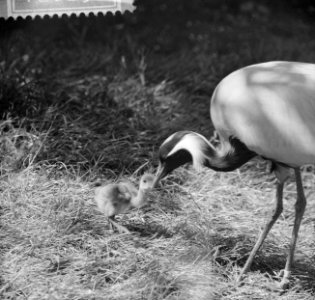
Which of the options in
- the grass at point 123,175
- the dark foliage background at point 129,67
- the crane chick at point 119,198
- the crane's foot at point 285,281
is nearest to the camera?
the grass at point 123,175

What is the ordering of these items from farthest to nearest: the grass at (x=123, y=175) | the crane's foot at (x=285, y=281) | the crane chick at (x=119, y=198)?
the crane chick at (x=119, y=198), the crane's foot at (x=285, y=281), the grass at (x=123, y=175)

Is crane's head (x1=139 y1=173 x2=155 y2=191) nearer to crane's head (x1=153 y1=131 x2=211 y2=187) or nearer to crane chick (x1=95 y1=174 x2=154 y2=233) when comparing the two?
crane chick (x1=95 y1=174 x2=154 y2=233)

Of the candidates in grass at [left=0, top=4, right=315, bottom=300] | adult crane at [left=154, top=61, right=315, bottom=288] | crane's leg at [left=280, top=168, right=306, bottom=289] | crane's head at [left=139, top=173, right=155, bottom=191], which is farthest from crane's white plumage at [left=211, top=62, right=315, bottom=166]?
grass at [left=0, top=4, right=315, bottom=300]

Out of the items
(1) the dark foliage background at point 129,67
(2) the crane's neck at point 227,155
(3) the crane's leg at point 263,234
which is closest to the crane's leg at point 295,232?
(3) the crane's leg at point 263,234

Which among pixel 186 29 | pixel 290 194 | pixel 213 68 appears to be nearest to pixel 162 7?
pixel 186 29

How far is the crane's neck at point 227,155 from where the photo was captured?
3.67 m

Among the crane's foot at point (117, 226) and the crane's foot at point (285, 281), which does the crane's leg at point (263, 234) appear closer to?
the crane's foot at point (285, 281)

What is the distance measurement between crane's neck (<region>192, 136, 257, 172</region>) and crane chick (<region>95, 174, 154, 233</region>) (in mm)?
366

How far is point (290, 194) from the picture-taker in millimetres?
4777

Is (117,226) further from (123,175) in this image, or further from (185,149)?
(123,175)

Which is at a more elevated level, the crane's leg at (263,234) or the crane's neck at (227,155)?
the crane's neck at (227,155)

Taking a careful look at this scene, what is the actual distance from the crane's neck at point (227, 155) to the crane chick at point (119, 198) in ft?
1.20

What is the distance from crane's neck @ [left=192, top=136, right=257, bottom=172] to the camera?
3672 mm

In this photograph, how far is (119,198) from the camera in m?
3.79
